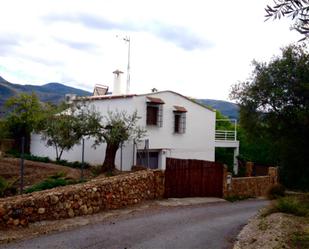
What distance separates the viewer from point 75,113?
25688 millimetres

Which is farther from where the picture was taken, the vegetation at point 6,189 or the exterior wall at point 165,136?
the exterior wall at point 165,136

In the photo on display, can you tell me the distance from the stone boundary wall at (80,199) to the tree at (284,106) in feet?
16.2

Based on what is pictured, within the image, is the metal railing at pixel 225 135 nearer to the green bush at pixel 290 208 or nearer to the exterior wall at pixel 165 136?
the exterior wall at pixel 165 136

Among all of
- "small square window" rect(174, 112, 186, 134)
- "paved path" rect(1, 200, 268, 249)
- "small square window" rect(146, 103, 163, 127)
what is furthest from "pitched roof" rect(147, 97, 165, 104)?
"paved path" rect(1, 200, 268, 249)

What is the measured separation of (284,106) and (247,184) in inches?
425

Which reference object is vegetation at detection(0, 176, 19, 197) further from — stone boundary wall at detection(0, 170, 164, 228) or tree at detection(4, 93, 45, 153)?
tree at detection(4, 93, 45, 153)

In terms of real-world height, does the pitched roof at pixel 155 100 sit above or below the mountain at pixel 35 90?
below

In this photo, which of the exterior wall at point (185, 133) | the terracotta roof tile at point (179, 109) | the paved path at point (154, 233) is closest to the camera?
the paved path at point (154, 233)

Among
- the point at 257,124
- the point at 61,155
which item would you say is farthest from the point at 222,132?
the point at 257,124

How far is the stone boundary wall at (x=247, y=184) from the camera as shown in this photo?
2302 centimetres

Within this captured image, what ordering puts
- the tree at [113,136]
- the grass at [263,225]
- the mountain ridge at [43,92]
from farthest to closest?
1. the mountain ridge at [43,92]
2. the tree at [113,136]
3. the grass at [263,225]

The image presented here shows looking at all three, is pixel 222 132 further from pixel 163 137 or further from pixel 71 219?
pixel 71 219

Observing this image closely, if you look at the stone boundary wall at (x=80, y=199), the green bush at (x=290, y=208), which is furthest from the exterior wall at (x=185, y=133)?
the green bush at (x=290, y=208)

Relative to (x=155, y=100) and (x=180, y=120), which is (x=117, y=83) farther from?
(x=155, y=100)
